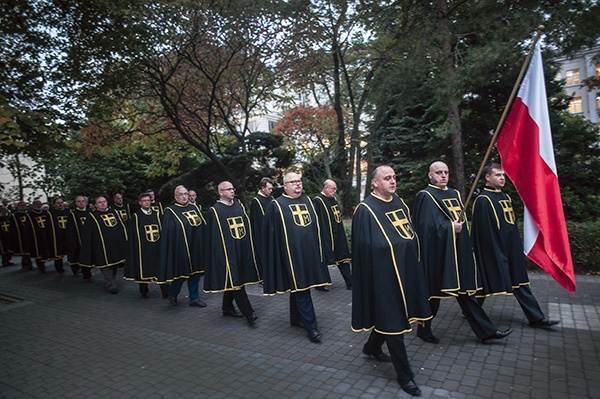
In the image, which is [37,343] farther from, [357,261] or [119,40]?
[119,40]

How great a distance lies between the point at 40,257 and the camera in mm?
12336

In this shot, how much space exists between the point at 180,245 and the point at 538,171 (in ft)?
20.2

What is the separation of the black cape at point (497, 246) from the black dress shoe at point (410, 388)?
7.22ft

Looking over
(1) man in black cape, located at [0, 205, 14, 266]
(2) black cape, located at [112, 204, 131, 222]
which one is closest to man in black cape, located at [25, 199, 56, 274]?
(1) man in black cape, located at [0, 205, 14, 266]

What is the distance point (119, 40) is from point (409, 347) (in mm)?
9549

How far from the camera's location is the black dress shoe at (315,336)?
219 inches

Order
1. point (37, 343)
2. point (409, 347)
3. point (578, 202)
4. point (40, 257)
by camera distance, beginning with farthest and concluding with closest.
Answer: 1. point (40, 257)
2. point (578, 202)
3. point (37, 343)
4. point (409, 347)

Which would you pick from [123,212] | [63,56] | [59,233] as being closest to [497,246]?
[123,212]

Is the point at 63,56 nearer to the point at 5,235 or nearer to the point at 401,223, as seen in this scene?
the point at 5,235

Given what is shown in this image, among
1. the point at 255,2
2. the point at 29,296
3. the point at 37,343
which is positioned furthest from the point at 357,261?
the point at 255,2

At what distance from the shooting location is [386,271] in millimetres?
4211

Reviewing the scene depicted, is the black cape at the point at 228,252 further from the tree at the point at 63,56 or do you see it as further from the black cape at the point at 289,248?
the tree at the point at 63,56

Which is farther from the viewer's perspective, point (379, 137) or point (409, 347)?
point (379, 137)

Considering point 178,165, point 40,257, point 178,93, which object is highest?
point 178,93
